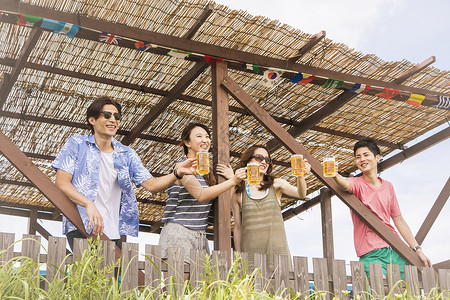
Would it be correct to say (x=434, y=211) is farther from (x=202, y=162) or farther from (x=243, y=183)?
(x=202, y=162)

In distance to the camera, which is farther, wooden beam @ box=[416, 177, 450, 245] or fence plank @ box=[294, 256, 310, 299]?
wooden beam @ box=[416, 177, 450, 245]

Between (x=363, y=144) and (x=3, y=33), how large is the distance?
3.34 m

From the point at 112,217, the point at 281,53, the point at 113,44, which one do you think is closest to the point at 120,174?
the point at 112,217

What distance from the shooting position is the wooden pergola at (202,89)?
15.3 ft

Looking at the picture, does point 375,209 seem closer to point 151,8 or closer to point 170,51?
point 170,51

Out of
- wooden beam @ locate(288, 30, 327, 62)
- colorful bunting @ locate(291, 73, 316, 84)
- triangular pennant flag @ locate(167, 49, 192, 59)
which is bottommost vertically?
colorful bunting @ locate(291, 73, 316, 84)

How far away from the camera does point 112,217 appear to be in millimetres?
3988

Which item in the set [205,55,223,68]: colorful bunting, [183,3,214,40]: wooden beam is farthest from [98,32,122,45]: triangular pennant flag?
[205,55,223,68]: colorful bunting

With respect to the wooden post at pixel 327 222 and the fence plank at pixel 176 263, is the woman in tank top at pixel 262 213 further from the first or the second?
the wooden post at pixel 327 222

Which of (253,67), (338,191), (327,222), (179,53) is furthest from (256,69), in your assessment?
(327,222)

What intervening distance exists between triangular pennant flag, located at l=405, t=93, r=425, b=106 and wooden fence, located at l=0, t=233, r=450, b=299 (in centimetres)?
198

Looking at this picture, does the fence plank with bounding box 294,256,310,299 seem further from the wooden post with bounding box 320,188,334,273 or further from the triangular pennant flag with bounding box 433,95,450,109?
the wooden post with bounding box 320,188,334,273

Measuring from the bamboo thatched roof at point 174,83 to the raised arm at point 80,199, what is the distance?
134 cm

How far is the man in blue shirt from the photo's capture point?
394cm
